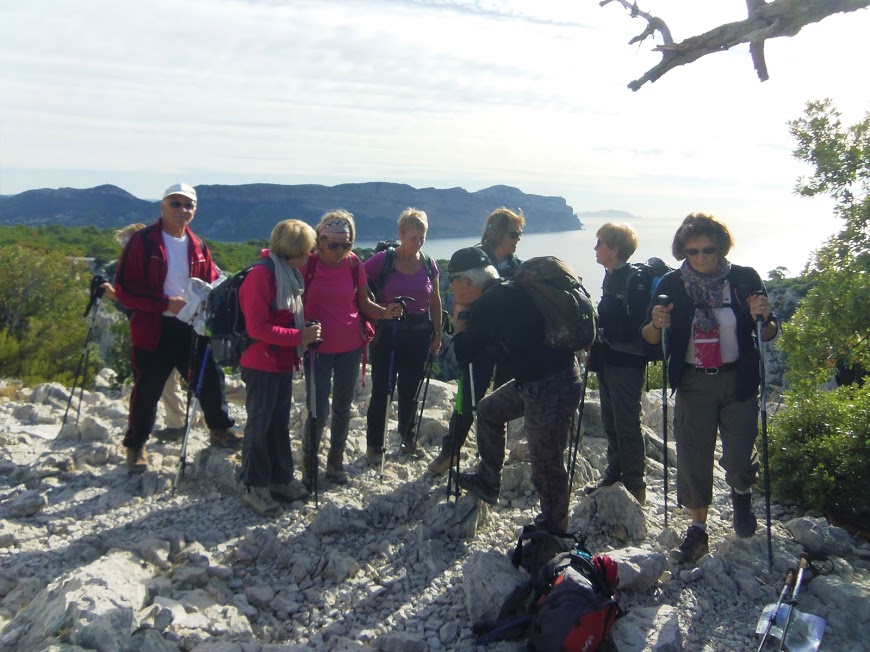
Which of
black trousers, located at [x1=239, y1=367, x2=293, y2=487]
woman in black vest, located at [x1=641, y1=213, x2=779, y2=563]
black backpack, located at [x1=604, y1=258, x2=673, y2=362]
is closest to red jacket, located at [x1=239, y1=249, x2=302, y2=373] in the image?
black trousers, located at [x1=239, y1=367, x2=293, y2=487]

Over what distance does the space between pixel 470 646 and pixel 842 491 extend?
367cm

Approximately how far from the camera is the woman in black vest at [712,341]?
4.38 m

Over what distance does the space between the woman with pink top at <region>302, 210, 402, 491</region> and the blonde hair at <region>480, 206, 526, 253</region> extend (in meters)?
0.98

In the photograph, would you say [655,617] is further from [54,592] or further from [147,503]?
[147,503]

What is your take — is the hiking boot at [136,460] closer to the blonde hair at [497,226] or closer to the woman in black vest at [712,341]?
the blonde hair at [497,226]

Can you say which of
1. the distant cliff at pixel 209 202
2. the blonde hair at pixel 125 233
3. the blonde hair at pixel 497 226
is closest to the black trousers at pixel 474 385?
the blonde hair at pixel 497 226

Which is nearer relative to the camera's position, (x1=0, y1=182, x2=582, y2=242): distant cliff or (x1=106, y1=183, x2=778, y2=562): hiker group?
(x1=106, y1=183, x2=778, y2=562): hiker group

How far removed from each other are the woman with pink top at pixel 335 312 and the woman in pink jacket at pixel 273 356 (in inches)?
9.4

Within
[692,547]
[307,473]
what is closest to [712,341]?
[692,547]

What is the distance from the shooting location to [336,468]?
605cm

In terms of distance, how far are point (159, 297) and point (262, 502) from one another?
6.39 feet

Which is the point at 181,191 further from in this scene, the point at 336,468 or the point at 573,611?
the point at 573,611

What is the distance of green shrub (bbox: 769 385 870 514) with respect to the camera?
17.9 feet

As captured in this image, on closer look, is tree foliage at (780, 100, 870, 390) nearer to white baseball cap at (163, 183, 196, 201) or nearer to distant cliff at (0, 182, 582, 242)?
white baseball cap at (163, 183, 196, 201)
